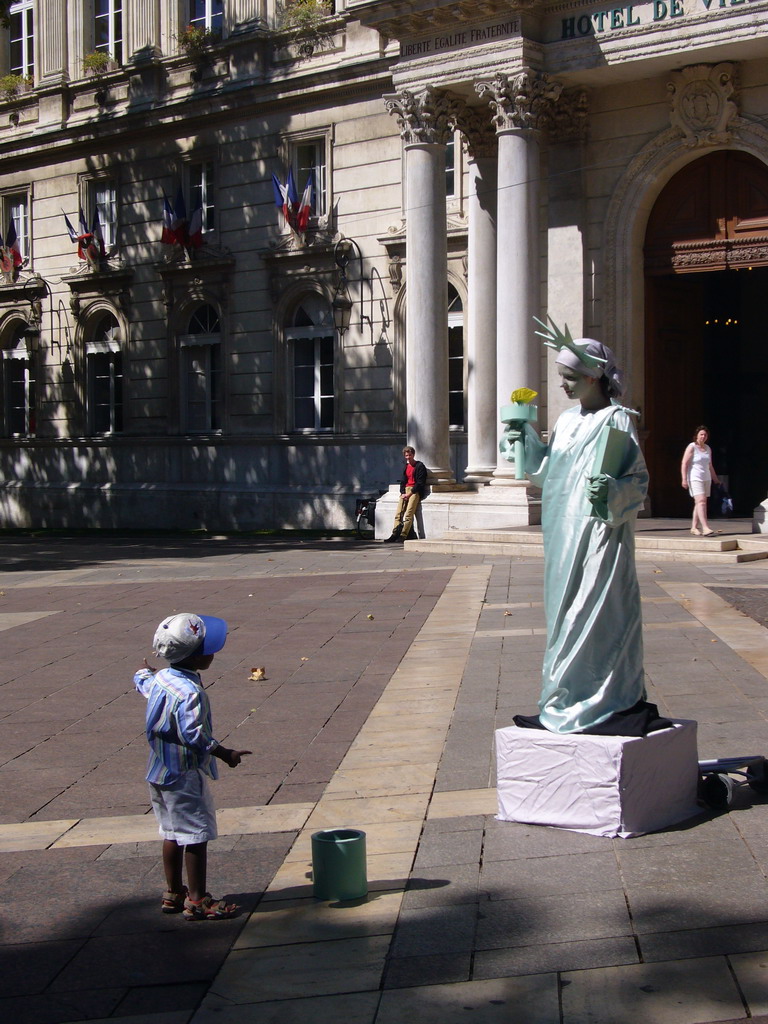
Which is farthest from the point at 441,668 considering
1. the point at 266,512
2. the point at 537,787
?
the point at 266,512

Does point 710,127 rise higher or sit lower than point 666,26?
lower

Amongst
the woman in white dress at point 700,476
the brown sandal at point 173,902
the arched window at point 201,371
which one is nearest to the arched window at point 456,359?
the arched window at point 201,371

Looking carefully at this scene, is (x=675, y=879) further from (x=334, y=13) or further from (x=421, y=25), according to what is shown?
(x=334, y=13)

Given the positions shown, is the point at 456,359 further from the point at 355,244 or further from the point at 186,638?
the point at 186,638

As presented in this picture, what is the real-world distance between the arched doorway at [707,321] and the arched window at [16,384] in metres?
17.9

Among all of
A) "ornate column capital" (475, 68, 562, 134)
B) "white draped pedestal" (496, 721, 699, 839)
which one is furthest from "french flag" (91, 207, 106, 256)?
"white draped pedestal" (496, 721, 699, 839)

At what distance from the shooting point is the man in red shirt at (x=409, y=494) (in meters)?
22.2

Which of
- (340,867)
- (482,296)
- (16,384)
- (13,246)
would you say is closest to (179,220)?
(13,246)

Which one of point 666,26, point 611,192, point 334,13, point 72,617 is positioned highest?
point 334,13

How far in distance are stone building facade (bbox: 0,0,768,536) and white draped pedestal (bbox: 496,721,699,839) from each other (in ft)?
49.2

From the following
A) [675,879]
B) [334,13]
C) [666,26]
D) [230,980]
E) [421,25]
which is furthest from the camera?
[334,13]

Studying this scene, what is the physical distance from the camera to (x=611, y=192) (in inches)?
875

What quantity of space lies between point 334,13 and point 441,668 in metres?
20.5

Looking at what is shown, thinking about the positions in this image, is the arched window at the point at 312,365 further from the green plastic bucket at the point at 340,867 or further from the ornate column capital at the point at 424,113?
the green plastic bucket at the point at 340,867
